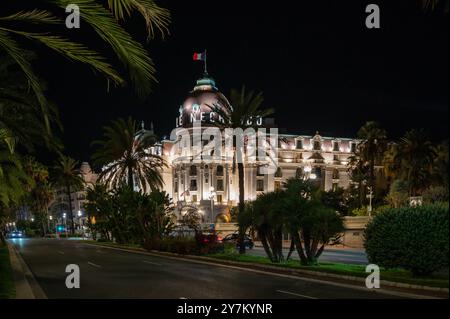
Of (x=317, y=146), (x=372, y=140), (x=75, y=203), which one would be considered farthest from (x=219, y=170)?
(x=75, y=203)

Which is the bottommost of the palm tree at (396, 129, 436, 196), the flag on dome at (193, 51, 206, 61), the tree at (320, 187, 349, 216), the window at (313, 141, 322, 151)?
the tree at (320, 187, 349, 216)

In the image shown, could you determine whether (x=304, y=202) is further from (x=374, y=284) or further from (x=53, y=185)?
(x=53, y=185)

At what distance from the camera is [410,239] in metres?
16.3

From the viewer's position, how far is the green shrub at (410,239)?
50.6ft

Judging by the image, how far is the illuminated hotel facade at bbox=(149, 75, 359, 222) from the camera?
10494cm

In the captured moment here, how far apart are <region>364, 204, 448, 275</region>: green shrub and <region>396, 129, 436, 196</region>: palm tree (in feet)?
134

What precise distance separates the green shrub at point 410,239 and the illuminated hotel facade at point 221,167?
265 ft

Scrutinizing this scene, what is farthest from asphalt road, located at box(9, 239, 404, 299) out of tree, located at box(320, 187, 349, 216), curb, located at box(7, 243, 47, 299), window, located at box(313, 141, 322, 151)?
window, located at box(313, 141, 322, 151)

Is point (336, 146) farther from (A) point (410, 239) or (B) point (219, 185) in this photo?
(A) point (410, 239)

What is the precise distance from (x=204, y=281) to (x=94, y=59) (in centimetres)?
1295

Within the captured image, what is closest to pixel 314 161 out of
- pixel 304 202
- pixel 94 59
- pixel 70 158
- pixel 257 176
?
pixel 257 176

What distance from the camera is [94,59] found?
6922 millimetres

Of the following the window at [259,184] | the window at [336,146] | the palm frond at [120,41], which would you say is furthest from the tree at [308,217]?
the window at [336,146]

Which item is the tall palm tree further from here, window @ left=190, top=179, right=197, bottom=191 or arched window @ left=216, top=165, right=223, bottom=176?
window @ left=190, top=179, right=197, bottom=191
